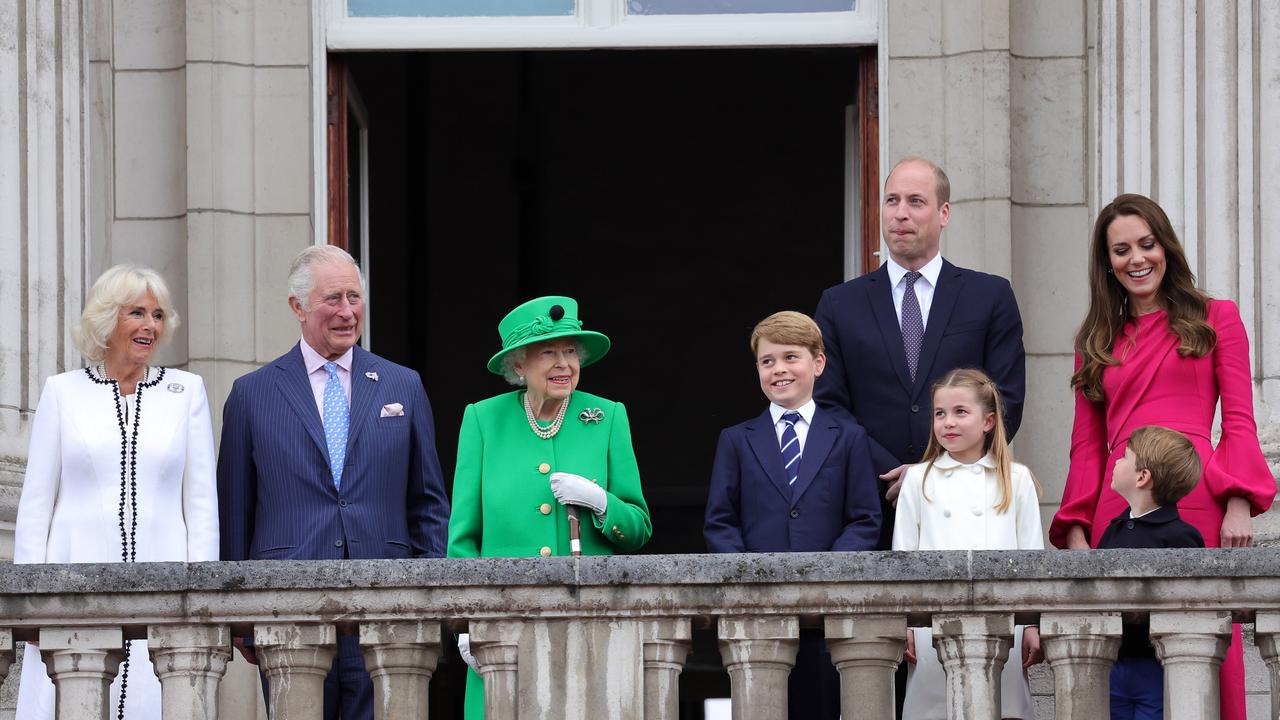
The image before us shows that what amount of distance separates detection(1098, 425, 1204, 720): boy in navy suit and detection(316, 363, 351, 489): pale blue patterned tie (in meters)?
2.12

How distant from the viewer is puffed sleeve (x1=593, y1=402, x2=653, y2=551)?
263 inches

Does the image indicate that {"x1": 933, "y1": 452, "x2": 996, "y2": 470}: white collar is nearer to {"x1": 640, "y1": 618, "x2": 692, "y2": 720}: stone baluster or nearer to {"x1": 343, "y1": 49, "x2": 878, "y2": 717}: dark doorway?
{"x1": 640, "y1": 618, "x2": 692, "y2": 720}: stone baluster

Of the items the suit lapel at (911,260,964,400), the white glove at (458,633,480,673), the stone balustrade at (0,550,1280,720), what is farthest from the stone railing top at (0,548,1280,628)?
the suit lapel at (911,260,964,400)

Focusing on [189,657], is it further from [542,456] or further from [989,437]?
[989,437]

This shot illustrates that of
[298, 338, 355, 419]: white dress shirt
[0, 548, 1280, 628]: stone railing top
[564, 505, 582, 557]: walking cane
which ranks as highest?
[298, 338, 355, 419]: white dress shirt

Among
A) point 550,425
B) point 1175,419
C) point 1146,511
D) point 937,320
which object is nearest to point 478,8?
point 937,320

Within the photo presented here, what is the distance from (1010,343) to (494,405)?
1.56m

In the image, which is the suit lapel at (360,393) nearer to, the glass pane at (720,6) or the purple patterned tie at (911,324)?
the purple patterned tie at (911,324)

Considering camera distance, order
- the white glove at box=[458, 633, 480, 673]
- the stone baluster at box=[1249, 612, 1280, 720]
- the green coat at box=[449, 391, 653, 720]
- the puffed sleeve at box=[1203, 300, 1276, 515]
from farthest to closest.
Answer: the green coat at box=[449, 391, 653, 720] → the puffed sleeve at box=[1203, 300, 1276, 515] → the white glove at box=[458, 633, 480, 673] → the stone baluster at box=[1249, 612, 1280, 720]

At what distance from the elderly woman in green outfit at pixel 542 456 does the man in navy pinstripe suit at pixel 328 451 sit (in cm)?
14

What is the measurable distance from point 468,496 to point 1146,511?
73.9 inches

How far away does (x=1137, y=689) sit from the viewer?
6.16 meters

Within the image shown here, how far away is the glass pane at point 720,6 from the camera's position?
984 cm

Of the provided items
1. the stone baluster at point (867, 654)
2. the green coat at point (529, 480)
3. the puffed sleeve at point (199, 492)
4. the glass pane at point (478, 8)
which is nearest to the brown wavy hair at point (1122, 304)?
the stone baluster at point (867, 654)
